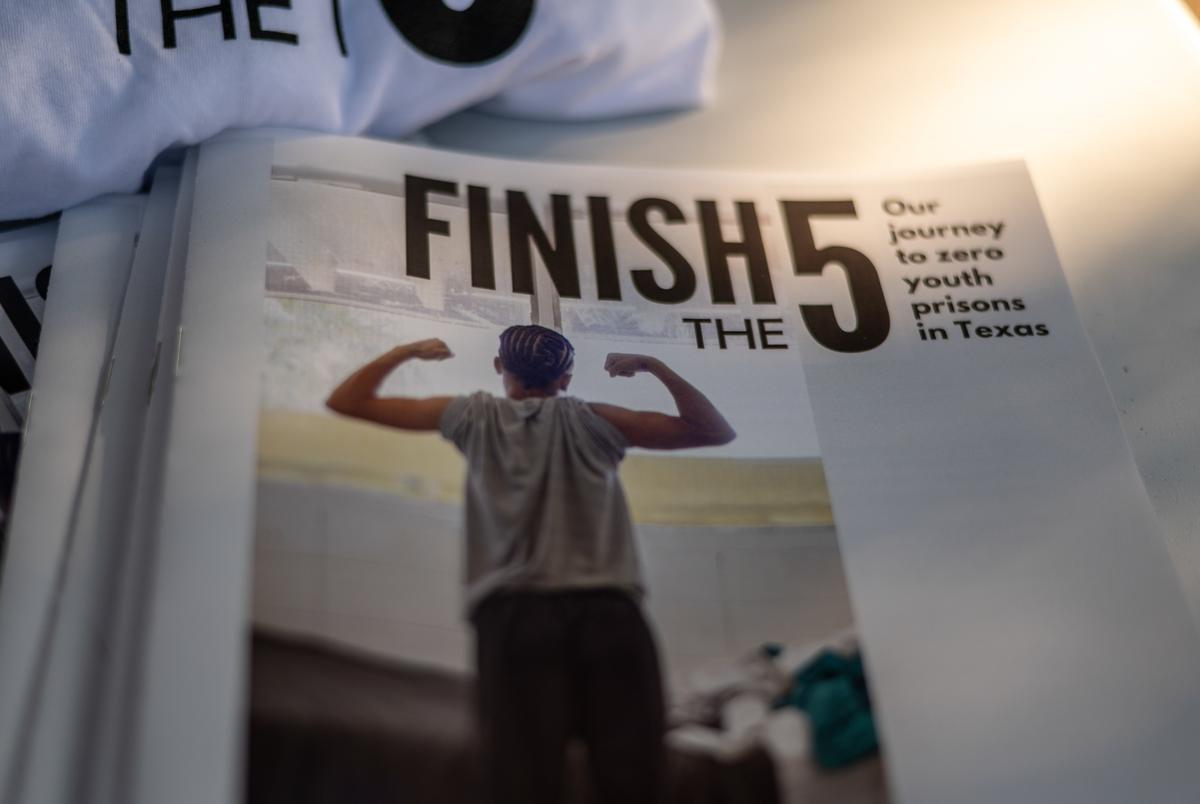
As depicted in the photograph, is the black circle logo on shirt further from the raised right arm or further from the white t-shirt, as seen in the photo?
the raised right arm

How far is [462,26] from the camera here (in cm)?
46

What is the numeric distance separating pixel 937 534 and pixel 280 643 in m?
0.21

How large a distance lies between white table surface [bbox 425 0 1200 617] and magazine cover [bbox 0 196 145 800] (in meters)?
0.15

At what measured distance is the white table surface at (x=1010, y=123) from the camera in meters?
0.43

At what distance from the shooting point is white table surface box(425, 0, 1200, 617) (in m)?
0.43

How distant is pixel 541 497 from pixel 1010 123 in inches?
11.5

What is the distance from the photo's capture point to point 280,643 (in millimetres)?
304

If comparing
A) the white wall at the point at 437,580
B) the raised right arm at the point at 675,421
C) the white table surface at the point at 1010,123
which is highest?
the white table surface at the point at 1010,123

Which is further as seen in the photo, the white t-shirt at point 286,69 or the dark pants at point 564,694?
the white t-shirt at point 286,69

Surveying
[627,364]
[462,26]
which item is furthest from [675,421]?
[462,26]

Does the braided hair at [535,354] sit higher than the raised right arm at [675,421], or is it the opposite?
the braided hair at [535,354]

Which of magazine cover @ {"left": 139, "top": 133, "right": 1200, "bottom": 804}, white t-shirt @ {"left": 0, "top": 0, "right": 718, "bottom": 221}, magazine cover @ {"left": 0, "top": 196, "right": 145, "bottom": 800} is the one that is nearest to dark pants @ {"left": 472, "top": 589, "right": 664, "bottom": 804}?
magazine cover @ {"left": 139, "top": 133, "right": 1200, "bottom": 804}

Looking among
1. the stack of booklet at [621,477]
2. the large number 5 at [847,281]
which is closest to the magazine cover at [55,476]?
the stack of booklet at [621,477]

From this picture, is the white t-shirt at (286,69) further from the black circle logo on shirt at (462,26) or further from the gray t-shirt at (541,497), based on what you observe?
the gray t-shirt at (541,497)
